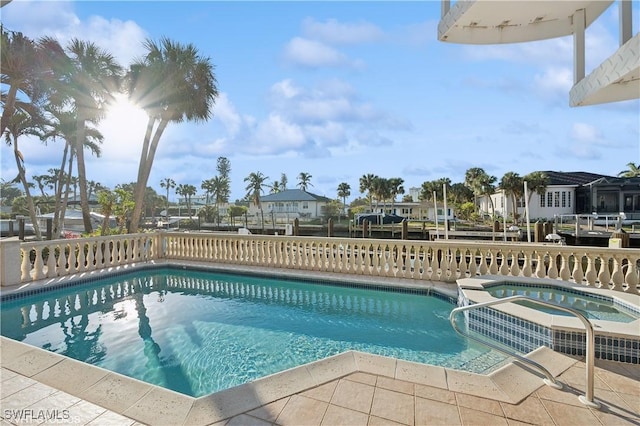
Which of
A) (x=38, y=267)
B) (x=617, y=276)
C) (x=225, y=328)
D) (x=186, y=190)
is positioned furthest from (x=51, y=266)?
(x=186, y=190)

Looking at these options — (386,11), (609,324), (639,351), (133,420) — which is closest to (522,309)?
(609,324)

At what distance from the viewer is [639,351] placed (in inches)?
127

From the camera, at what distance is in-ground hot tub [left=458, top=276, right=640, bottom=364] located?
3.33 m

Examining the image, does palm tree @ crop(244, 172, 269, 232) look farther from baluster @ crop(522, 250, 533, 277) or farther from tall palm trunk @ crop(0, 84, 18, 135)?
baluster @ crop(522, 250, 533, 277)

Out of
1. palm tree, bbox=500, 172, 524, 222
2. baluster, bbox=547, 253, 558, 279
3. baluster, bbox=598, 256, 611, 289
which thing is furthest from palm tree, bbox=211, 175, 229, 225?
baluster, bbox=598, 256, 611, 289

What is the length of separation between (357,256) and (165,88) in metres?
9.62

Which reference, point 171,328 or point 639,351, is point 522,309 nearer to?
point 639,351

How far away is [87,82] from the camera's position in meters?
11.4

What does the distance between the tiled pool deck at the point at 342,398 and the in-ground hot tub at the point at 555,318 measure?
0.26m

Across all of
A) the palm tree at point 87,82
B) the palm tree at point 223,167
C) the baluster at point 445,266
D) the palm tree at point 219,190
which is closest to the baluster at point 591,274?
the baluster at point 445,266

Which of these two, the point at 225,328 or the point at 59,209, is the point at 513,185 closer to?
the point at 225,328

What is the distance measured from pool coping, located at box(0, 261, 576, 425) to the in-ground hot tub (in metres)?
0.26

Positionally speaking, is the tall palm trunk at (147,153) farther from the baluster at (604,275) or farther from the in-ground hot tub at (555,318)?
the baluster at (604,275)

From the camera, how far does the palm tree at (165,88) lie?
12.0 m
